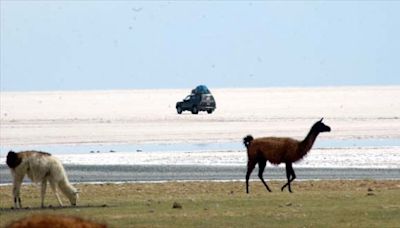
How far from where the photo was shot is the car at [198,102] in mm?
65625

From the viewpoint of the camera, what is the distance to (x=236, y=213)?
16.2 meters

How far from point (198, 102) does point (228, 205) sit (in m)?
48.3

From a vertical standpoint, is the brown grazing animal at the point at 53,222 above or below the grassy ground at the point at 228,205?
above

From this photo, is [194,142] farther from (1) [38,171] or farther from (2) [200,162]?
(1) [38,171]

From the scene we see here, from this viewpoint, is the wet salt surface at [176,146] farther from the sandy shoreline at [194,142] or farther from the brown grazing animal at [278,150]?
the brown grazing animal at [278,150]

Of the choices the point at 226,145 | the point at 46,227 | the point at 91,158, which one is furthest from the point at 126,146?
the point at 46,227

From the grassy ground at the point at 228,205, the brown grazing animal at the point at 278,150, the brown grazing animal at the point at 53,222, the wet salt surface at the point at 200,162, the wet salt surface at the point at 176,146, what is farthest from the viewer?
the wet salt surface at the point at 176,146

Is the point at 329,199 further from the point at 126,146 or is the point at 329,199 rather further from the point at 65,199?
the point at 126,146

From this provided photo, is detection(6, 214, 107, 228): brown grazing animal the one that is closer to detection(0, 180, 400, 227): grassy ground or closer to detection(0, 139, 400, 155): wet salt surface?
detection(0, 180, 400, 227): grassy ground

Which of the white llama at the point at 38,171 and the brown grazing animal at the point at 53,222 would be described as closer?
the brown grazing animal at the point at 53,222

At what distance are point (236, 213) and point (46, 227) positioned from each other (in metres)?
9.32

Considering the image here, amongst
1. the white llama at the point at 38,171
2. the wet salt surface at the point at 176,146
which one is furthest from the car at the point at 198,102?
the white llama at the point at 38,171

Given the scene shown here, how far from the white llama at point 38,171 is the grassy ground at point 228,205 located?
349mm

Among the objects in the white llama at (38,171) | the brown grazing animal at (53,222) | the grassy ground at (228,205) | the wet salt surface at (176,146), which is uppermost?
the brown grazing animal at (53,222)
